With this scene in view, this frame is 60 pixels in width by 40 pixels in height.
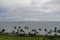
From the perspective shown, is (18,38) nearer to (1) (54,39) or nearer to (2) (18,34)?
(2) (18,34)

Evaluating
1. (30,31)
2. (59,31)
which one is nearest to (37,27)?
(30,31)

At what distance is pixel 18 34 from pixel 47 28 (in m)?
2.96

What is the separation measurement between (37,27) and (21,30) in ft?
4.69

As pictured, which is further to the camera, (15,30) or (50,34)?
(15,30)

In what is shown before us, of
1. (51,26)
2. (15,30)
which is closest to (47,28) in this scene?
(51,26)

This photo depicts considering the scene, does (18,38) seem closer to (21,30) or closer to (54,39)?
(21,30)

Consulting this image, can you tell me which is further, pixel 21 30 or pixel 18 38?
pixel 18 38

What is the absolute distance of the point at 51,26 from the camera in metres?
20.2

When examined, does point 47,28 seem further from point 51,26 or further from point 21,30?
point 21,30

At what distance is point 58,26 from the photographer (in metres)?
20.4

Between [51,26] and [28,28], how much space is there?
2.00 meters

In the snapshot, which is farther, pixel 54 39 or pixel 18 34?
pixel 18 34

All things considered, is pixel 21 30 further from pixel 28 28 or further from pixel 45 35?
pixel 45 35

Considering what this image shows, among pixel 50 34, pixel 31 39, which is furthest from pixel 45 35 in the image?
pixel 31 39
